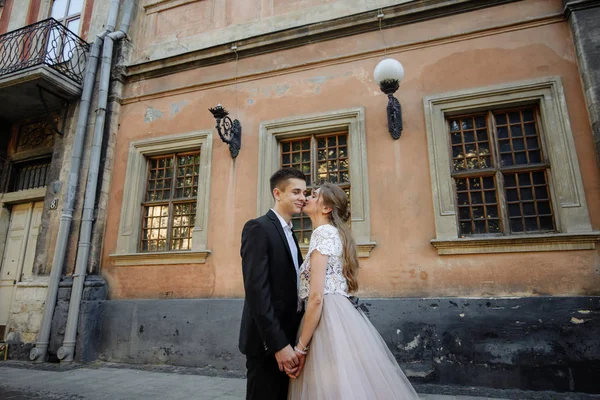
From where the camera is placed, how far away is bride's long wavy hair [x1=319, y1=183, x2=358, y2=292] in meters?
2.35

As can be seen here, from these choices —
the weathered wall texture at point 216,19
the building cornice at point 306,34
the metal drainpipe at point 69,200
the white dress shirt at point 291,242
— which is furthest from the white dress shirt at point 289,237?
the metal drainpipe at point 69,200

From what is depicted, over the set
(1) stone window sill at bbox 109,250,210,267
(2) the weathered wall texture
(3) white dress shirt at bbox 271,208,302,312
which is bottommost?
(3) white dress shirt at bbox 271,208,302,312

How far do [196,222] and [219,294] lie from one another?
4.27 feet

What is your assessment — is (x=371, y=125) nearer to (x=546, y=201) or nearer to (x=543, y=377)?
(x=546, y=201)

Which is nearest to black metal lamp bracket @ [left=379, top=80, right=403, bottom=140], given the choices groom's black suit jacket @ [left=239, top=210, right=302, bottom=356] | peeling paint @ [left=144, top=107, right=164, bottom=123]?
groom's black suit jacket @ [left=239, top=210, right=302, bottom=356]

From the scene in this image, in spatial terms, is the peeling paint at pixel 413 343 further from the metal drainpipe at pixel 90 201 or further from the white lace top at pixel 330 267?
the metal drainpipe at pixel 90 201

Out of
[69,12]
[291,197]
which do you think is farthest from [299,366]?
[69,12]

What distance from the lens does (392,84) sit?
4.99 m

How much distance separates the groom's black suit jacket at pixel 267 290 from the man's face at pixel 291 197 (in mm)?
161

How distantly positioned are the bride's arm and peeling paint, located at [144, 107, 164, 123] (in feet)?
19.3

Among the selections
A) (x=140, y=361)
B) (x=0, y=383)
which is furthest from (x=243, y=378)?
(x=0, y=383)

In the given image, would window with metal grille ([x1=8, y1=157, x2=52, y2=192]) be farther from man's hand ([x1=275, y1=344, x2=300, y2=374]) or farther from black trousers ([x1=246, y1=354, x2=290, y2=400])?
man's hand ([x1=275, y1=344, x2=300, y2=374])

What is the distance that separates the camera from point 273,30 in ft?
21.0

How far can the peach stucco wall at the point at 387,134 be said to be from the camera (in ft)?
14.8
